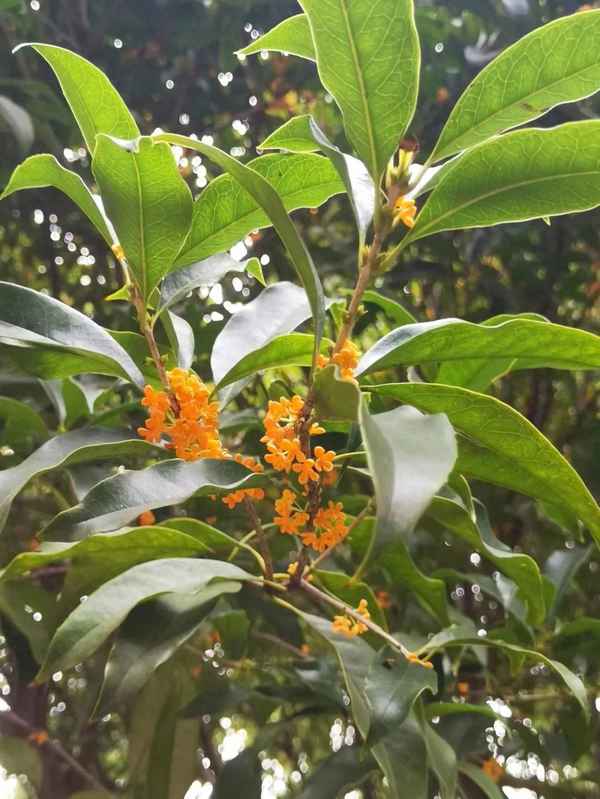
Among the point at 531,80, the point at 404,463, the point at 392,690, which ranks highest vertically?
the point at 531,80

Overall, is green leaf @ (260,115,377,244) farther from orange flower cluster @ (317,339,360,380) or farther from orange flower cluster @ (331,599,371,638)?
orange flower cluster @ (331,599,371,638)

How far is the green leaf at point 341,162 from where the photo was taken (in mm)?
642

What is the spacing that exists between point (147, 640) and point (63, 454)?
19 centimetres

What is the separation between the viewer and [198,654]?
1.26 m

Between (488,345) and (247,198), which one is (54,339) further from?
(488,345)

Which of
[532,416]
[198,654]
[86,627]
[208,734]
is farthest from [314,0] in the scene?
[208,734]

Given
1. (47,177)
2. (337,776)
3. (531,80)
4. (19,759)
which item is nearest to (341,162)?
(531,80)

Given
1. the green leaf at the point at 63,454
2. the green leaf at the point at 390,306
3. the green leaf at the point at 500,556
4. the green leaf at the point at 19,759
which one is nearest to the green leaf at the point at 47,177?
the green leaf at the point at 63,454

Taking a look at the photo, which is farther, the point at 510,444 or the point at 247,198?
the point at 247,198

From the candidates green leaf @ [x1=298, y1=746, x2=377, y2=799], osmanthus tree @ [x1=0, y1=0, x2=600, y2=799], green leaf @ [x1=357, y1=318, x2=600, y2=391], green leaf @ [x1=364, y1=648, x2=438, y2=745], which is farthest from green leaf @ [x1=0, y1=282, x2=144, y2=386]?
green leaf @ [x1=298, y1=746, x2=377, y2=799]

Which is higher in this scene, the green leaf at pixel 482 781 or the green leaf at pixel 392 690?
the green leaf at pixel 392 690

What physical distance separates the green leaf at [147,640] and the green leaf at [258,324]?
0.20m

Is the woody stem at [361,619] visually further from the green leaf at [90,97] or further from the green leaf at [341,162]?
the green leaf at [90,97]

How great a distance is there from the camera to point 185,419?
0.71m
